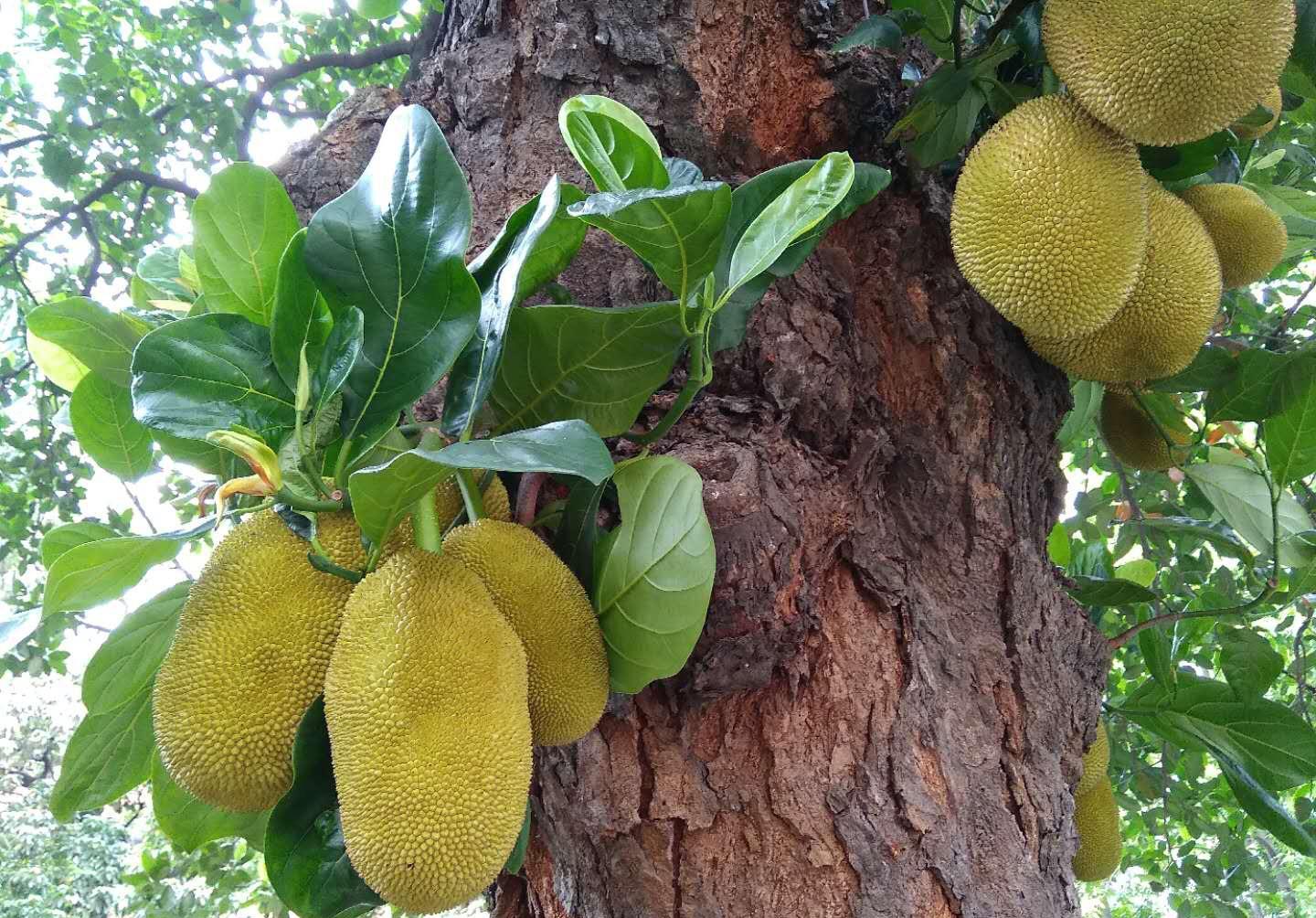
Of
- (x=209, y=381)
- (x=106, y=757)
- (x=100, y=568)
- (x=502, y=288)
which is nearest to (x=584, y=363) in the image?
(x=502, y=288)

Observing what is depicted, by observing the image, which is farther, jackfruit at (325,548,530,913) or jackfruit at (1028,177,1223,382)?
jackfruit at (1028,177,1223,382)

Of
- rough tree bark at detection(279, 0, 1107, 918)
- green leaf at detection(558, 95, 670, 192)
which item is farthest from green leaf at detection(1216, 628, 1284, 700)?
green leaf at detection(558, 95, 670, 192)

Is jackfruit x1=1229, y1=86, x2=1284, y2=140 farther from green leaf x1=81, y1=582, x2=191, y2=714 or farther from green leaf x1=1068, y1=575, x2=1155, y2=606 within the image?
green leaf x1=81, y1=582, x2=191, y2=714

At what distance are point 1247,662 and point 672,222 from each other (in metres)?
0.98

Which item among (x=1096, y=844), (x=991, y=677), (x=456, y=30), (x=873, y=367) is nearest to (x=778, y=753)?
(x=991, y=677)

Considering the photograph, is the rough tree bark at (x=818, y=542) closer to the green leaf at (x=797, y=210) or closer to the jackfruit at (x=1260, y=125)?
the green leaf at (x=797, y=210)

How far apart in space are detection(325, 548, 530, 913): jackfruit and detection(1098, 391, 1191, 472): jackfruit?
3.08 ft

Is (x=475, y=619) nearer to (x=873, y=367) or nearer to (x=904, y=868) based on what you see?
(x=904, y=868)

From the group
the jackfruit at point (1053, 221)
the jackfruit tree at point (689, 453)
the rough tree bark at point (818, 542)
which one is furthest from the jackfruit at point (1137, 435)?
the jackfruit at point (1053, 221)

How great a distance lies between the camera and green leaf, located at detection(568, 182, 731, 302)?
55cm

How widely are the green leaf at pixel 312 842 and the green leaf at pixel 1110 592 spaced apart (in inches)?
34.7

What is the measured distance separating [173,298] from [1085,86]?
84cm

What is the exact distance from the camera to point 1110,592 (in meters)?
1.16

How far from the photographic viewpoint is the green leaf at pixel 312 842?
557 millimetres
